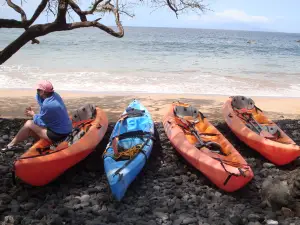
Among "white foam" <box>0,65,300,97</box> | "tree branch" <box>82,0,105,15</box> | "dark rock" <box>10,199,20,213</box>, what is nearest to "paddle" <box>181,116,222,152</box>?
"dark rock" <box>10,199,20,213</box>

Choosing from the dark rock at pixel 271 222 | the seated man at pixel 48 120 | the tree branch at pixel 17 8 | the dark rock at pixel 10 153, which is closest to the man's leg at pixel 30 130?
the seated man at pixel 48 120

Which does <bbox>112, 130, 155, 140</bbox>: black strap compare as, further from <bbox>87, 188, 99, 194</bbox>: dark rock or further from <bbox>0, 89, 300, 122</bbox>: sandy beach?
<bbox>0, 89, 300, 122</bbox>: sandy beach

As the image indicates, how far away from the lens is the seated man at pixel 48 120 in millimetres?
4898

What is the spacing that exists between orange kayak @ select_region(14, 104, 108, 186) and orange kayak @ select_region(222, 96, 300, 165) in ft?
8.54

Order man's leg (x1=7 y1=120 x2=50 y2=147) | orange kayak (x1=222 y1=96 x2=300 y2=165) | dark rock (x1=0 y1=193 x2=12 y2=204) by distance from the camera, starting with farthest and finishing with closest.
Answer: orange kayak (x1=222 y1=96 x2=300 y2=165), man's leg (x1=7 y1=120 x2=50 y2=147), dark rock (x1=0 y1=193 x2=12 y2=204)

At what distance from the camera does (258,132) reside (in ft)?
20.8

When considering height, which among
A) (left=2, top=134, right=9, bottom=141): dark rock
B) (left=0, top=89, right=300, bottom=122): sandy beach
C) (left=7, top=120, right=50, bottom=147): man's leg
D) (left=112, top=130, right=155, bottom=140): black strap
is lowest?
(left=0, top=89, right=300, bottom=122): sandy beach

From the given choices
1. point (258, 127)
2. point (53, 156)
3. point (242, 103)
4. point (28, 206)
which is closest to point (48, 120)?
point (53, 156)

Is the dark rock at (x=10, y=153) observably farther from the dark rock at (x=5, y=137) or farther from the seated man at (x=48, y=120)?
the dark rock at (x=5, y=137)

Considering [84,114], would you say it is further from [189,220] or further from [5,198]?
[189,220]

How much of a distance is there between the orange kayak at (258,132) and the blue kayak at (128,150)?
1701 mm

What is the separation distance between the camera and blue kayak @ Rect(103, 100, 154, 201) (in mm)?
4324

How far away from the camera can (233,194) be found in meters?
4.50

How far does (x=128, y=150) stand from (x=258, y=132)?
107 inches
